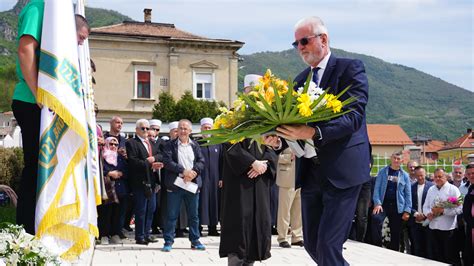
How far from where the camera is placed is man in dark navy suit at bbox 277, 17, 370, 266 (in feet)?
14.6

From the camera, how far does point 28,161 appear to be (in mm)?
4902

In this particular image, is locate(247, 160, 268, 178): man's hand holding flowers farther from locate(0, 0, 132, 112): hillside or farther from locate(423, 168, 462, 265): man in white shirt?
locate(0, 0, 132, 112): hillside

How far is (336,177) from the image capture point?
180 inches

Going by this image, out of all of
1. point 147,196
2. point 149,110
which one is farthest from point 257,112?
point 149,110

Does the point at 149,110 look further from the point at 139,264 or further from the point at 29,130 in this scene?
the point at 29,130

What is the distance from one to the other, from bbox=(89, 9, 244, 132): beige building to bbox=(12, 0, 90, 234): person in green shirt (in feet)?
122

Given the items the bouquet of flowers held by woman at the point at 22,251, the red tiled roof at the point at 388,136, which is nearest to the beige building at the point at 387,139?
the red tiled roof at the point at 388,136

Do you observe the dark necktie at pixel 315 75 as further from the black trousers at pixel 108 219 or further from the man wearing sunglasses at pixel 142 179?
the black trousers at pixel 108 219

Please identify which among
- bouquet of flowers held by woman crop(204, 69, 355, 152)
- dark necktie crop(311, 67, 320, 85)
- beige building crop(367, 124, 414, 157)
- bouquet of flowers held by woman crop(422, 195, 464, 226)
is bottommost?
beige building crop(367, 124, 414, 157)

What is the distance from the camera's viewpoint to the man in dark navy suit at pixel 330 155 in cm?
446

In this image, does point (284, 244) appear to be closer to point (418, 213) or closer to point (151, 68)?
point (418, 213)

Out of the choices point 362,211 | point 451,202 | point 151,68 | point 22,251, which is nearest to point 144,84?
point 151,68

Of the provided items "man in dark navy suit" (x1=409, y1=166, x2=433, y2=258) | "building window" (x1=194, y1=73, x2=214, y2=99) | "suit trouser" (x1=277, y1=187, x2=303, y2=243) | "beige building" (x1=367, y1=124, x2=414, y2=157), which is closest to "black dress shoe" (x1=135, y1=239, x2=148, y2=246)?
"suit trouser" (x1=277, y1=187, x2=303, y2=243)

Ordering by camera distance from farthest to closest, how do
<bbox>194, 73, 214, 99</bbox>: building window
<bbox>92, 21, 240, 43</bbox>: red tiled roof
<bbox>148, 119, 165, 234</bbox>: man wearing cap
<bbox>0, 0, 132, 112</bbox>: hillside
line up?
<bbox>0, 0, 132, 112</bbox>: hillside < <bbox>194, 73, 214, 99</bbox>: building window < <bbox>92, 21, 240, 43</bbox>: red tiled roof < <bbox>148, 119, 165, 234</bbox>: man wearing cap
